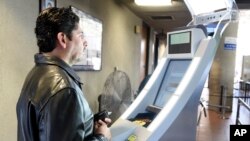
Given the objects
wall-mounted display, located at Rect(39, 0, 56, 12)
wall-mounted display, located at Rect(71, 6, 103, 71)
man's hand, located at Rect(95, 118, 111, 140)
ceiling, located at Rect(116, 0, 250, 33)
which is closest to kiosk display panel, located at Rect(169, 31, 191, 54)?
man's hand, located at Rect(95, 118, 111, 140)

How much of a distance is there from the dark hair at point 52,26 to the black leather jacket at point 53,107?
55 mm

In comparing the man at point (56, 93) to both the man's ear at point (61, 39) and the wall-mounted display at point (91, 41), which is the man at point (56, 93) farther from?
the wall-mounted display at point (91, 41)

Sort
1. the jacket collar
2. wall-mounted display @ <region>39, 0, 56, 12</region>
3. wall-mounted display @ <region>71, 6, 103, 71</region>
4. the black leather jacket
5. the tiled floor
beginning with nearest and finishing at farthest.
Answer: the black leather jacket < the jacket collar < wall-mounted display @ <region>39, 0, 56, 12</region> < wall-mounted display @ <region>71, 6, 103, 71</region> < the tiled floor

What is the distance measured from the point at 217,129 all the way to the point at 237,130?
9.03ft

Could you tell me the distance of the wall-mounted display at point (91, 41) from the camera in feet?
10.7

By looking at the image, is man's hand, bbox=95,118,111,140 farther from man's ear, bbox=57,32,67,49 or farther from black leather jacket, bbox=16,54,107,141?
man's ear, bbox=57,32,67,49

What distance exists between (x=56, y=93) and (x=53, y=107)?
5cm

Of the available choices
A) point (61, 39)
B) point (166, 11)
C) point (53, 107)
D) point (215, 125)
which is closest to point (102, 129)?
point (53, 107)

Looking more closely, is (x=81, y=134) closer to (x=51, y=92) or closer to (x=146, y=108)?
Answer: (x=51, y=92)

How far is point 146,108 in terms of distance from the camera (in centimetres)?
167

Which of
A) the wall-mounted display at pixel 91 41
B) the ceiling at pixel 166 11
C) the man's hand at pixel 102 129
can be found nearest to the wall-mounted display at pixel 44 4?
the wall-mounted display at pixel 91 41

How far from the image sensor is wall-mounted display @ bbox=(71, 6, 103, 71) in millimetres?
3260

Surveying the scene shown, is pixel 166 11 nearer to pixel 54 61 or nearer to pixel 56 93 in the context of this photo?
pixel 54 61

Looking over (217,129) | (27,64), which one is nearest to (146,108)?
(27,64)
